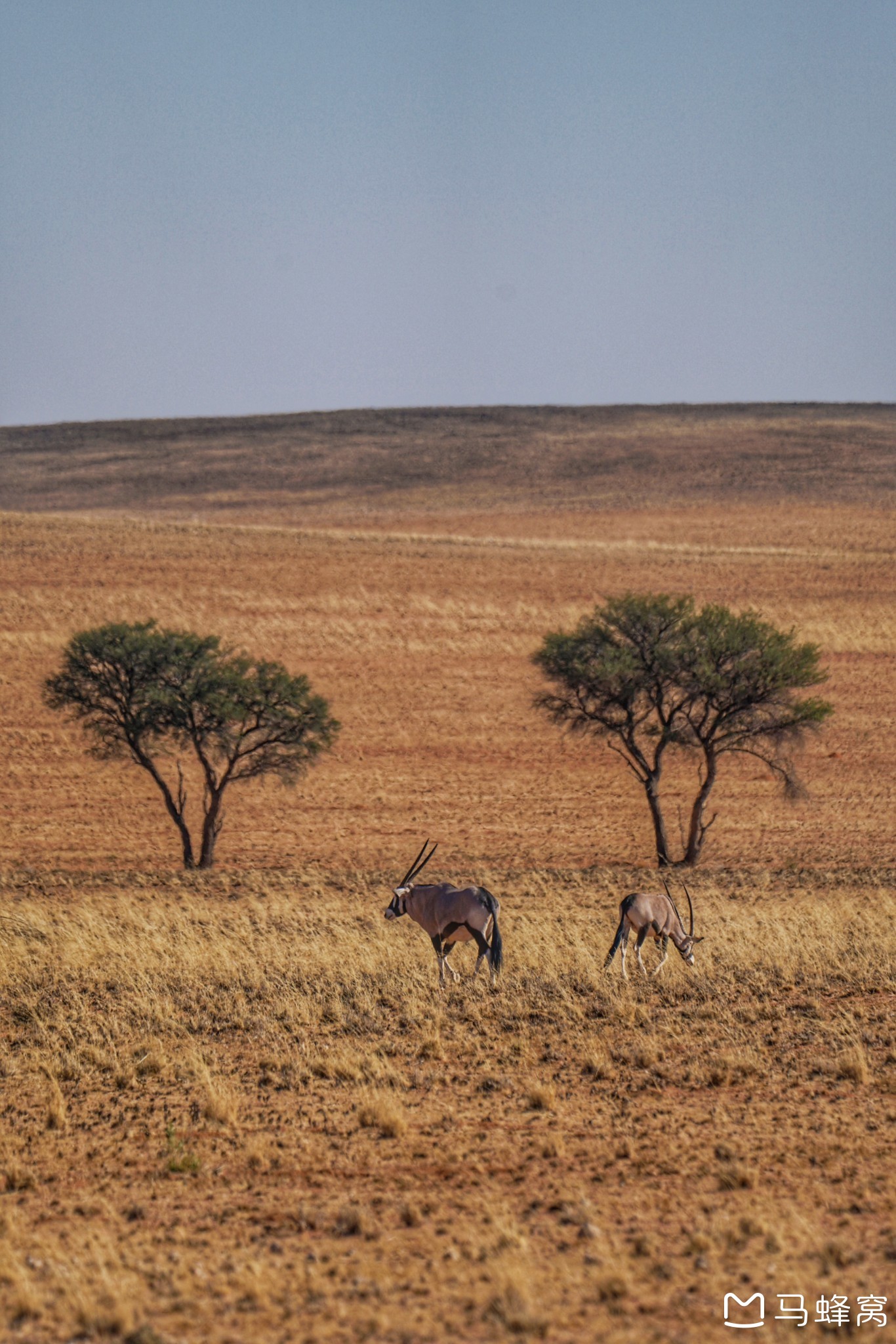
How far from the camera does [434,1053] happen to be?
34.9 feet

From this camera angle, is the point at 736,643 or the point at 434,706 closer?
the point at 736,643

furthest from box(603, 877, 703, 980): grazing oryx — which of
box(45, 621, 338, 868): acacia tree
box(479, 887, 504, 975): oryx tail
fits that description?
box(45, 621, 338, 868): acacia tree

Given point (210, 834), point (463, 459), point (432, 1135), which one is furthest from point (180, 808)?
point (463, 459)

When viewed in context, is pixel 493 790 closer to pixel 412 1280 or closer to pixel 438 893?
pixel 438 893

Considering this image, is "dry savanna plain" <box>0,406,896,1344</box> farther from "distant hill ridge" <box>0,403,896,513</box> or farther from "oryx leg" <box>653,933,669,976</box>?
"distant hill ridge" <box>0,403,896,513</box>

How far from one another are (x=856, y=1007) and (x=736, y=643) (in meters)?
19.4

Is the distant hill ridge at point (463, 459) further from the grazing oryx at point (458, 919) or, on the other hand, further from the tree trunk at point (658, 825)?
the grazing oryx at point (458, 919)

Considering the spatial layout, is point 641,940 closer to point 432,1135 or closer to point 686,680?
point 432,1135

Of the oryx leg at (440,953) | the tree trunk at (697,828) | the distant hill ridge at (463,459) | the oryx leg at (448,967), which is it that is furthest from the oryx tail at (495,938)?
the distant hill ridge at (463,459)

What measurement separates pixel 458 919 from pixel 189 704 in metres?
17.4

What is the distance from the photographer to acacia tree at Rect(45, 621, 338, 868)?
2908 centimetres

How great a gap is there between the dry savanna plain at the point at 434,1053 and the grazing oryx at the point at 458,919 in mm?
376

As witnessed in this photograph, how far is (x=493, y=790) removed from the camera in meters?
37.0

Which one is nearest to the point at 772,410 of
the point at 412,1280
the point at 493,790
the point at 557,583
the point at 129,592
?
the point at 557,583
